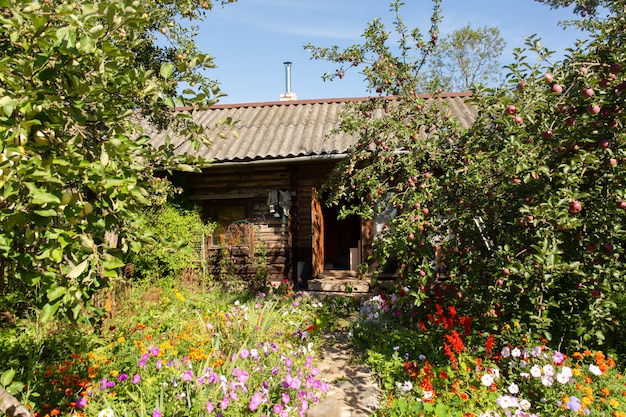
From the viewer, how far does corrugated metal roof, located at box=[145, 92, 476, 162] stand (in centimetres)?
890

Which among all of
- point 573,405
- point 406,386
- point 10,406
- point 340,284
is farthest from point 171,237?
point 573,405

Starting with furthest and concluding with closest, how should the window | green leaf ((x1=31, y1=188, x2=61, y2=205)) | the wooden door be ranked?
the window, the wooden door, green leaf ((x1=31, y1=188, x2=61, y2=205))

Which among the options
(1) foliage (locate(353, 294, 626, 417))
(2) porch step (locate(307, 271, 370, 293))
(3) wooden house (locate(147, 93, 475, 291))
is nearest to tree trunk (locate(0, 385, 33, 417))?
(1) foliage (locate(353, 294, 626, 417))

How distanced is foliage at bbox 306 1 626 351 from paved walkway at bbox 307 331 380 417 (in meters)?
1.14

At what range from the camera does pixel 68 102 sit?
7.11 ft

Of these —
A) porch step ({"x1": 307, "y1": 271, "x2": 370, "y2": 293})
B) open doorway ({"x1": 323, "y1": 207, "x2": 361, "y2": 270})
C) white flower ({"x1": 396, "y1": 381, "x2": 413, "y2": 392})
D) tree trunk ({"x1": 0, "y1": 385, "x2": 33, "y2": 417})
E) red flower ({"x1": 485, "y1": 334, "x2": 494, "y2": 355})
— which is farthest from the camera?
open doorway ({"x1": 323, "y1": 207, "x2": 361, "y2": 270})

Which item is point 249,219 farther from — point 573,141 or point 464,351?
point 573,141

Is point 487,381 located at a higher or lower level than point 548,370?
lower

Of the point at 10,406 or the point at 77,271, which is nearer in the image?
the point at 77,271

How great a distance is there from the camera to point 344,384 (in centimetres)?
451

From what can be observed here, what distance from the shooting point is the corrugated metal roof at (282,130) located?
8.90 meters

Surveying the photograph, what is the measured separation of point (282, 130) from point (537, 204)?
289 inches

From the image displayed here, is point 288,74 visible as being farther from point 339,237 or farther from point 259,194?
point 259,194

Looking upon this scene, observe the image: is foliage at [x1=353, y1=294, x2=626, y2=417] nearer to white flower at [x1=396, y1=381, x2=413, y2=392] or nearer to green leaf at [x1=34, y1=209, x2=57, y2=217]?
white flower at [x1=396, y1=381, x2=413, y2=392]
